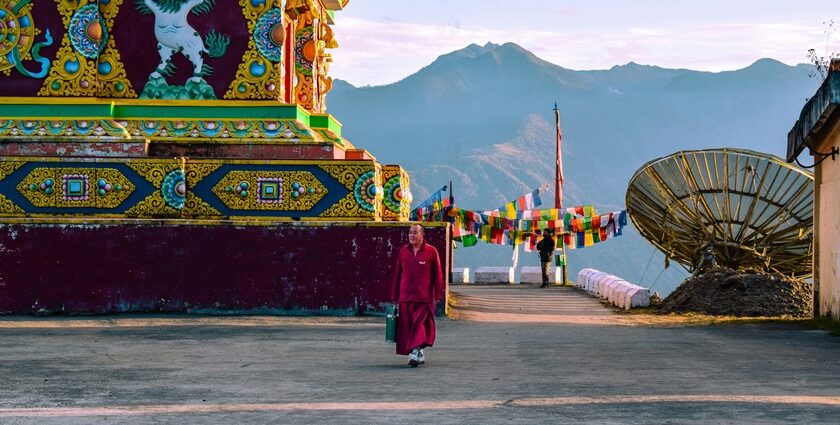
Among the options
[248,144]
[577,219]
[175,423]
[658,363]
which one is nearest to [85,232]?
[248,144]

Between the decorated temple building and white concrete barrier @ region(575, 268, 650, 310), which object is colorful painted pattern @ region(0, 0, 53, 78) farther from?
white concrete barrier @ region(575, 268, 650, 310)

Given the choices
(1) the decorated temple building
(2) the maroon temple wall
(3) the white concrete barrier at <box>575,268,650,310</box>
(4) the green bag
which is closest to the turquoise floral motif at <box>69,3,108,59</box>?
(1) the decorated temple building

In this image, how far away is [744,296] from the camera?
24.0 m

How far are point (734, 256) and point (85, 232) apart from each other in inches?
607

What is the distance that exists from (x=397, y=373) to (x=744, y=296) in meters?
Answer: 12.8

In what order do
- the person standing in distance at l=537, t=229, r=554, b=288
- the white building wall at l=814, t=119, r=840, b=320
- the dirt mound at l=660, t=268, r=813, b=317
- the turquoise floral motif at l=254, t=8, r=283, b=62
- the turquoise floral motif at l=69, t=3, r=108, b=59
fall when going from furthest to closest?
the person standing in distance at l=537, t=229, r=554, b=288, the dirt mound at l=660, t=268, r=813, b=317, the turquoise floral motif at l=254, t=8, r=283, b=62, the turquoise floral motif at l=69, t=3, r=108, b=59, the white building wall at l=814, t=119, r=840, b=320

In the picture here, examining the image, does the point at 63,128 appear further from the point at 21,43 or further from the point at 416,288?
the point at 416,288

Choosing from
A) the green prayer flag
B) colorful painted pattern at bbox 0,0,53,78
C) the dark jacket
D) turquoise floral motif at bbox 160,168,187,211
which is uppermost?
colorful painted pattern at bbox 0,0,53,78

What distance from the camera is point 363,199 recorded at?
2030cm

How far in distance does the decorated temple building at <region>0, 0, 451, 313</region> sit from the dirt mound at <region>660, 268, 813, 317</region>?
6253mm

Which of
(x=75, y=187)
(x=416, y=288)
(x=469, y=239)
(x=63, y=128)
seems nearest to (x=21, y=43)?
(x=63, y=128)

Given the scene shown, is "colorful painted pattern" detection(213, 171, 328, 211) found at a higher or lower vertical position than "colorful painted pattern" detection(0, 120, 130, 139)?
lower

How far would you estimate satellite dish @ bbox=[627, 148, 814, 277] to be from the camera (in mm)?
28859

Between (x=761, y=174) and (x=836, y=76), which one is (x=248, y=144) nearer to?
(x=836, y=76)
